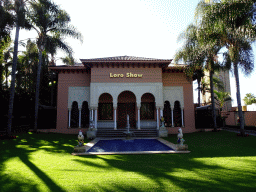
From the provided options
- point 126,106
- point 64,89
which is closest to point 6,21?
point 64,89

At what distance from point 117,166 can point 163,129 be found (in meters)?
9.20

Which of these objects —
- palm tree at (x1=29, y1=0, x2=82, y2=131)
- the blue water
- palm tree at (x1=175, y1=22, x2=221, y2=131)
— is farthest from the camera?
palm tree at (x1=29, y1=0, x2=82, y2=131)

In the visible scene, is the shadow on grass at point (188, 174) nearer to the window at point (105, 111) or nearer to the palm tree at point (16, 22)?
the palm tree at point (16, 22)

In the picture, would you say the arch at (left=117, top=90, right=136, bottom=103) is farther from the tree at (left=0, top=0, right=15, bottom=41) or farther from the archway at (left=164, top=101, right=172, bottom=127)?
the tree at (left=0, top=0, right=15, bottom=41)

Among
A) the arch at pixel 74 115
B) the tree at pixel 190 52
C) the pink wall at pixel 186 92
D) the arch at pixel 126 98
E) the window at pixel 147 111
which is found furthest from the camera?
the arch at pixel 126 98

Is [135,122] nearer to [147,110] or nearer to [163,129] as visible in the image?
[147,110]

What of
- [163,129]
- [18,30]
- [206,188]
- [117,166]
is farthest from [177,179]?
[18,30]

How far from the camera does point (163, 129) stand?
14.4 m

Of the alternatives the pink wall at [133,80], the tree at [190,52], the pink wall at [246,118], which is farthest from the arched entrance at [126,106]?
the pink wall at [246,118]

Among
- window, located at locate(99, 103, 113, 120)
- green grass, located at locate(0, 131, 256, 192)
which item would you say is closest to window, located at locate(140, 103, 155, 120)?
window, located at locate(99, 103, 113, 120)

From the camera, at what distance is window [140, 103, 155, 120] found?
17.2 m

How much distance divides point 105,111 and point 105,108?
0.97 ft

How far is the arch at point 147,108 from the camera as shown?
A: 17.2m

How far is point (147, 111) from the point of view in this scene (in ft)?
56.7
